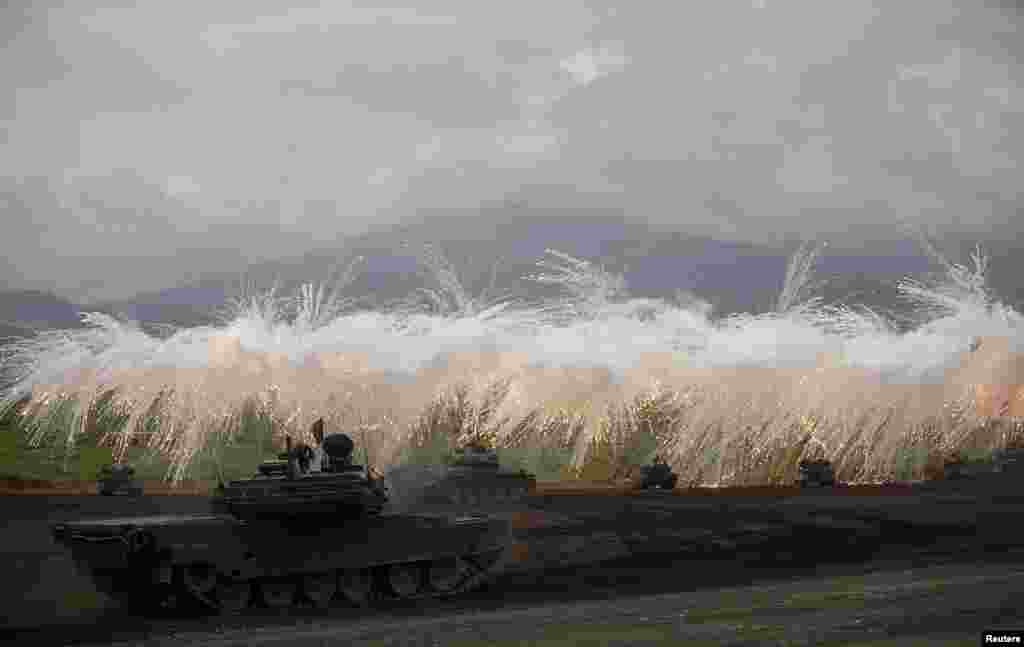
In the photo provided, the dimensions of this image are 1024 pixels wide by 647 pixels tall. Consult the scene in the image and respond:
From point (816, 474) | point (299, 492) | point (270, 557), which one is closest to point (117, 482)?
point (270, 557)

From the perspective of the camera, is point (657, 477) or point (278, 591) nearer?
point (278, 591)

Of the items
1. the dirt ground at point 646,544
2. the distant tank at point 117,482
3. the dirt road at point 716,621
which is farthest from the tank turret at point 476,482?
the dirt road at point 716,621

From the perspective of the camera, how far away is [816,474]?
56438mm

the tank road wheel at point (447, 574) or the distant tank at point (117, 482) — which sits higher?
the distant tank at point (117, 482)

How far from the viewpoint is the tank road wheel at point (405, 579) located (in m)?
28.3

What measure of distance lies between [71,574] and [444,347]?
23489 millimetres

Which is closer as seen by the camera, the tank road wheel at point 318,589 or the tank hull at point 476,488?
the tank road wheel at point 318,589

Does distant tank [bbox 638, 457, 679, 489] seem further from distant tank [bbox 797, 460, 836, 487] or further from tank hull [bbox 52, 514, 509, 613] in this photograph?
tank hull [bbox 52, 514, 509, 613]

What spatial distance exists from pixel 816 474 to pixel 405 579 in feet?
105

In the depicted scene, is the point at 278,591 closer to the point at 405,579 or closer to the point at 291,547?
the point at 291,547

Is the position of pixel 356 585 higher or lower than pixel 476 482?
lower

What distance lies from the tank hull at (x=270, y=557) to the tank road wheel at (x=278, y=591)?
2cm

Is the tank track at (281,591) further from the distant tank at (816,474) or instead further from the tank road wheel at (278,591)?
the distant tank at (816,474)

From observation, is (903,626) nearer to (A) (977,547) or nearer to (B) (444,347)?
(A) (977,547)
